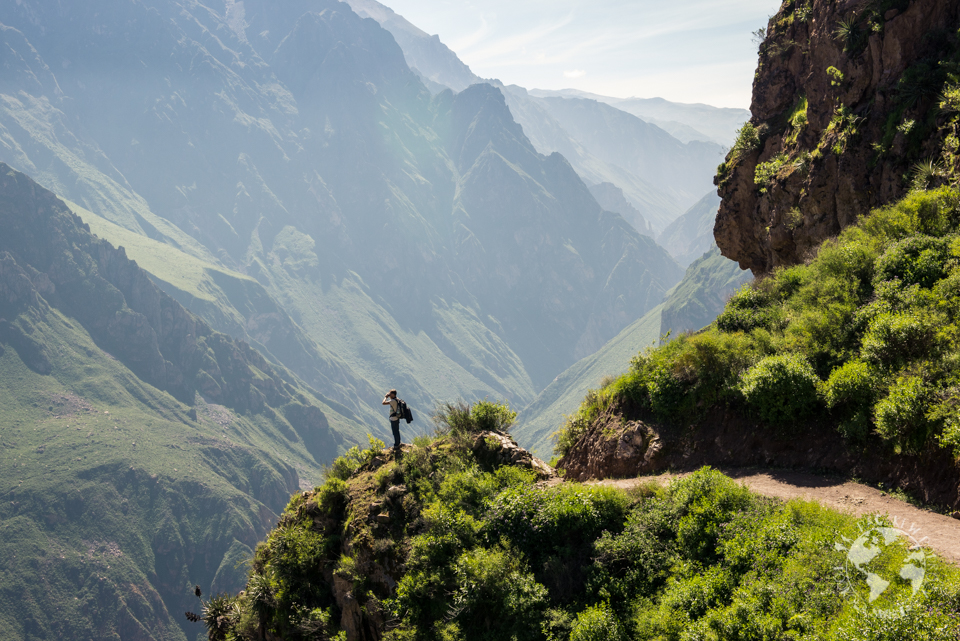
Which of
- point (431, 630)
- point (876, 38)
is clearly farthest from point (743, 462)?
point (876, 38)

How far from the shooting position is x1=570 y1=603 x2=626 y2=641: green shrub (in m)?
10.5

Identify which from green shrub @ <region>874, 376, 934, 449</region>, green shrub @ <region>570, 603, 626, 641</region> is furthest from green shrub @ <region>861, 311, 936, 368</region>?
green shrub @ <region>570, 603, 626, 641</region>

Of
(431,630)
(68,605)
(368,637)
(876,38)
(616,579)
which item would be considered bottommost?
(68,605)

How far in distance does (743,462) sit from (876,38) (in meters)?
18.2

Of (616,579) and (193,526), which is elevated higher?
(616,579)

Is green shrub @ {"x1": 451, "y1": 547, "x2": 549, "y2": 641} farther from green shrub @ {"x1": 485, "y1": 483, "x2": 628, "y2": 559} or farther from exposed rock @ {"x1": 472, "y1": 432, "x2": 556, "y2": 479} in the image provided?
exposed rock @ {"x1": 472, "y1": 432, "x2": 556, "y2": 479}

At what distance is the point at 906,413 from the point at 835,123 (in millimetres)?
16765

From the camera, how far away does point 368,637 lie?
1567 cm

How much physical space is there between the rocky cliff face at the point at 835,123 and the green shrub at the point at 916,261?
424 centimetres

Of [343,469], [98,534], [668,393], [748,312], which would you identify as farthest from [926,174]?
[98,534]

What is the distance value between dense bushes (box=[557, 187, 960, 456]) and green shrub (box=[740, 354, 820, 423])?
3 centimetres

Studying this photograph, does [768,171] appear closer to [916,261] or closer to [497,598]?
[916,261]

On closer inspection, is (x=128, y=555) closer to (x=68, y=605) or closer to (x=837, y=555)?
(x=68, y=605)

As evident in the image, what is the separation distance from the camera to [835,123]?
76.9 ft
